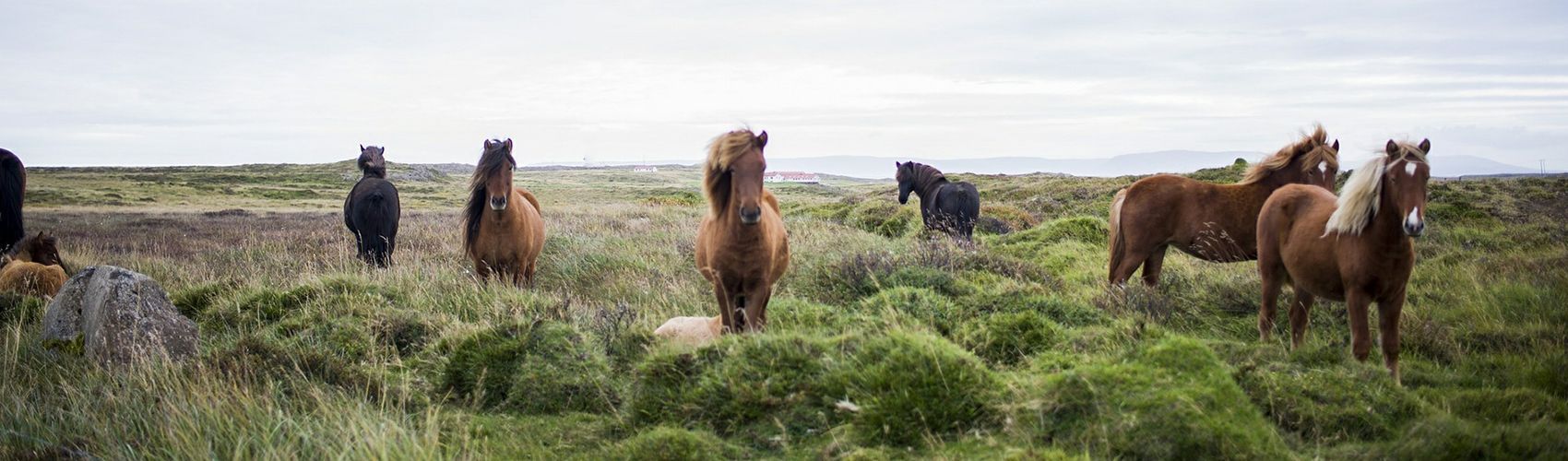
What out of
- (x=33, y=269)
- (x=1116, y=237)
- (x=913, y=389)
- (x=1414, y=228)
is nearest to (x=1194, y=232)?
(x=1116, y=237)

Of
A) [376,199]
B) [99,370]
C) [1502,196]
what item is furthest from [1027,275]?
[1502,196]

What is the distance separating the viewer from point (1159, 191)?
8711 millimetres

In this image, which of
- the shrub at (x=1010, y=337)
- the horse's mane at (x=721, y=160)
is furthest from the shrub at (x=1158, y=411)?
the horse's mane at (x=721, y=160)

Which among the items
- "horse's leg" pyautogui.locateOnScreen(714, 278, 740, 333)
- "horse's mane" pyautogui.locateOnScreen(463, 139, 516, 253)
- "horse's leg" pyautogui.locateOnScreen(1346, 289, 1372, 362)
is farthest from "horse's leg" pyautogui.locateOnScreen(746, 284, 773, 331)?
"horse's mane" pyautogui.locateOnScreen(463, 139, 516, 253)

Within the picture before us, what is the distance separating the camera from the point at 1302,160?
8820 millimetres

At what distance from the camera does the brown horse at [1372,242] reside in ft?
17.7

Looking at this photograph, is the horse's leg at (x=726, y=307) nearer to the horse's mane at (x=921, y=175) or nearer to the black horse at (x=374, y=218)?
the black horse at (x=374, y=218)

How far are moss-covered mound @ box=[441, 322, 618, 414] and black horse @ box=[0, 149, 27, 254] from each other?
11.2m

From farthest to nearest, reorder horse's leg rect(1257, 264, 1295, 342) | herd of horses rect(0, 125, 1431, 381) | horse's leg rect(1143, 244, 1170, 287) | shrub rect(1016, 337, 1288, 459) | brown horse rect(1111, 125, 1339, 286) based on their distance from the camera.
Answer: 1. horse's leg rect(1143, 244, 1170, 287)
2. brown horse rect(1111, 125, 1339, 286)
3. horse's leg rect(1257, 264, 1295, 342)
4. herd of horses rect(0, 125, 1431, 381)
5. shrub rect(1016, 337, 1288, 459)

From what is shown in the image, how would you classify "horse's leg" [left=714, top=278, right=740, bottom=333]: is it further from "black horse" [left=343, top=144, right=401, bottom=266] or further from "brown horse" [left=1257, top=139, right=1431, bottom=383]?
"black horse" [left=343, top=144, right=401, bottom=266]

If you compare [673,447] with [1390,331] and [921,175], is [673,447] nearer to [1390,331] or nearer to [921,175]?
[1390,331]

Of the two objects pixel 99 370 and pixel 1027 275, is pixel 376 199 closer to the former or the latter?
pixel 99 370

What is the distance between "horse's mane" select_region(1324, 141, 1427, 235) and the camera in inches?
217

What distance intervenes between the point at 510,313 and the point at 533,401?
2.45 meters
